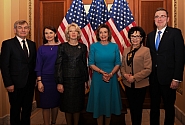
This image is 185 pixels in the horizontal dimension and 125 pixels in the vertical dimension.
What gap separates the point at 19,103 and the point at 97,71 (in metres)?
1.12

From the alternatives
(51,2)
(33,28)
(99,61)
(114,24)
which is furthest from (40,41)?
(99,61)

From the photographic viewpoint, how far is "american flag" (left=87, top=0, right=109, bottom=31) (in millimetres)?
4297

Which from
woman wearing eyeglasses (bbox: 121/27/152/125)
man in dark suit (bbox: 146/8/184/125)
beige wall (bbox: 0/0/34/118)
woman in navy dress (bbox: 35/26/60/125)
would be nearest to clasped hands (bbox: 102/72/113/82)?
woman wearing eyeglasses (bbox: 121/27/152/125)

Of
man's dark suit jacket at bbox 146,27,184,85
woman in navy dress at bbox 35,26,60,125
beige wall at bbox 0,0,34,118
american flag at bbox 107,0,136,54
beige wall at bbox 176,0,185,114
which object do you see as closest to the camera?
man's dark suit jacket at bbox 146,27,184,85

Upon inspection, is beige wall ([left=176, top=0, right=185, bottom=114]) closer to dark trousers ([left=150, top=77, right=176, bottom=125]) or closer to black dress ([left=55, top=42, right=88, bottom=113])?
dark trousers ([left=150, top=77, right=176, bottom=125])

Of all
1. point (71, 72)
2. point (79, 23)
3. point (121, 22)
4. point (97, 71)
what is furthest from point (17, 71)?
point (121, 22)

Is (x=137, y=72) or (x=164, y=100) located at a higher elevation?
(x=137, y=72)

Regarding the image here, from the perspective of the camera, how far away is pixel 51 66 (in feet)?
10.0

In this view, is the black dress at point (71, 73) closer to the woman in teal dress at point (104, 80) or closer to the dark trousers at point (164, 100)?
the woman in teal dress at point (104, 80)

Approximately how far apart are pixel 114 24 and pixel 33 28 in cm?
181

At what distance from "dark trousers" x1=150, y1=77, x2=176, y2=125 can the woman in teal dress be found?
1.55 feet

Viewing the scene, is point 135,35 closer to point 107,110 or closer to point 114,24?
point 107,110

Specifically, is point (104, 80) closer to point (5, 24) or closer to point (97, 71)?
point (97, 71)

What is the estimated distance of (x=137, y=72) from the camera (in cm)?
277
